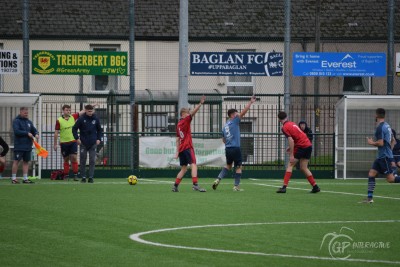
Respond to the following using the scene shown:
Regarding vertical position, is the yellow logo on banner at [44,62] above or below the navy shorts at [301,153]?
above

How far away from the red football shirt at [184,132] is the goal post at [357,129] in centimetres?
831

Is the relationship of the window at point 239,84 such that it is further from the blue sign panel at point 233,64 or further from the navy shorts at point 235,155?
the navy shorts at point 235,155

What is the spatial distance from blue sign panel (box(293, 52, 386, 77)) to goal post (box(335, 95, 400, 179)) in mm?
1165

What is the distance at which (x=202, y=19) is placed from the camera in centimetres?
3966

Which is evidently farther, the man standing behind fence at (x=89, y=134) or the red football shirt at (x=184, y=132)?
the man standing behind fence at (x=89, y=134)

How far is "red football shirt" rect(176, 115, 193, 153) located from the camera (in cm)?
2047

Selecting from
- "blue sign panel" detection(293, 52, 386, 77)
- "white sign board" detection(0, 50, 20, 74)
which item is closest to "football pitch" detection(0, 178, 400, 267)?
"white sign board" detection(0, 50, 20, 74)

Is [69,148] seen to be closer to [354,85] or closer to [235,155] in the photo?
[235,155]

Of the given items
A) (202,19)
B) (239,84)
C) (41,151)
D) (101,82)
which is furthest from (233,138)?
(202,19)

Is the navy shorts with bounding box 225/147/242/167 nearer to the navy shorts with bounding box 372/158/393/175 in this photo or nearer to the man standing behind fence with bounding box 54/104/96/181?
the navy shorts with bounding box 372/158/393/175

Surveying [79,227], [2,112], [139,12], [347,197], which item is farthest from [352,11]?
[79,227]

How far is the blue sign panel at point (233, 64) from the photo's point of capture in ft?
94.8

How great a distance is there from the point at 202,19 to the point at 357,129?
42.2ft

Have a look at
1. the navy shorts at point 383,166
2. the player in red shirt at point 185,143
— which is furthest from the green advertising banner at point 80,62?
Result: the navy shorts at point 383,166
